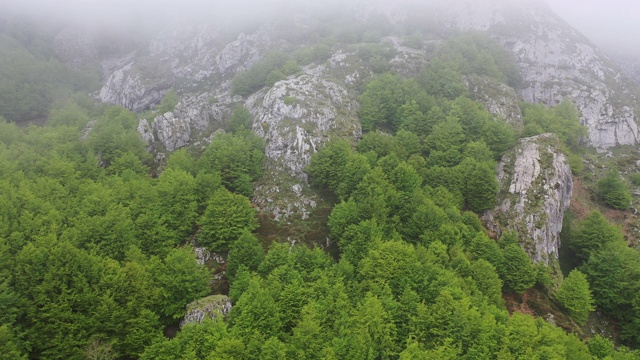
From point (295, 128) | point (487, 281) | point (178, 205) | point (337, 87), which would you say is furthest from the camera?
point (337, 87)

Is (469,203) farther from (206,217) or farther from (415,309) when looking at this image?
(206,217)

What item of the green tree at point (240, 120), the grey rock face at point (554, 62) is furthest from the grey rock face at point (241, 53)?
the grey rock face at point (554, 62)

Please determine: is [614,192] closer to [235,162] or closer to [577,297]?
[577,297]

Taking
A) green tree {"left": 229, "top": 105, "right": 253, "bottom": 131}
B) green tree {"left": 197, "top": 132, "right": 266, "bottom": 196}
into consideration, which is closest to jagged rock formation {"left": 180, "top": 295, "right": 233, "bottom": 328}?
green tree {"left": 197, "top": 132, "right": 266, "bottom": 196}

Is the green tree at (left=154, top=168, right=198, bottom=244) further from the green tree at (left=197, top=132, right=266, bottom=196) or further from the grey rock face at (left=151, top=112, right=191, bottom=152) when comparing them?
the grey rock face at (left=151, top=112, right=191, bottom=152)

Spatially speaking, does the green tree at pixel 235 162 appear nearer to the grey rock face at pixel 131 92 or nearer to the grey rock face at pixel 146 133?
the grey rock face at pixel 146 133

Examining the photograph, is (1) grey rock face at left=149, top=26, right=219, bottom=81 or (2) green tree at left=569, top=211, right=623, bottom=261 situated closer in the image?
(2) green tree at left=569, top=211, right=623, bottom=261

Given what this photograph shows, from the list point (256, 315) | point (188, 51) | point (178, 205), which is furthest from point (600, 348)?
point (188, 51)
